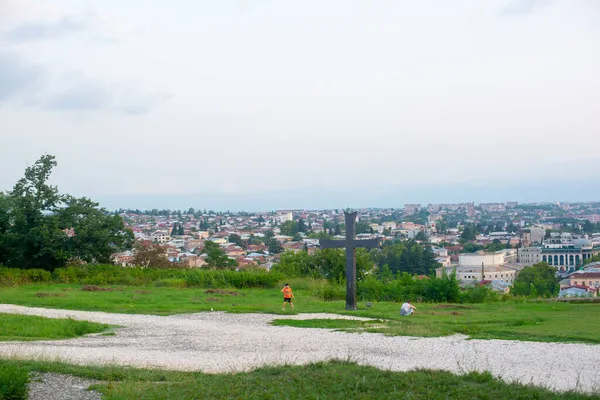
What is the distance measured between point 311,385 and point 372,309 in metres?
12.7

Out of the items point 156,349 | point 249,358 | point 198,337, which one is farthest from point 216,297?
point 249,358

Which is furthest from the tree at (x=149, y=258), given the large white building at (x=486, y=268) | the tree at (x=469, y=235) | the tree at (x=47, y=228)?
the tree at (x=469, y=235)

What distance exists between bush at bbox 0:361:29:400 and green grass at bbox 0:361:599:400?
3.22 ft

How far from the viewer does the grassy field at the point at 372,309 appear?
52.1ft

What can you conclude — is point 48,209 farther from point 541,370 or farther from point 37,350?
point 541,370

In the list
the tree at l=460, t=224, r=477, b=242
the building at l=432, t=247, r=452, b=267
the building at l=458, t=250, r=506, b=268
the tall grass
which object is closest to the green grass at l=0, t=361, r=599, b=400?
the tall grass

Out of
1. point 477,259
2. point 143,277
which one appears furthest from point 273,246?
point 143,277

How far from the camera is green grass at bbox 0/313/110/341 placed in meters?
15.7

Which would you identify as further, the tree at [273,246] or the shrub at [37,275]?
the tree at [273,246]

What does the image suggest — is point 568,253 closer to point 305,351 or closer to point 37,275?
point 37,275

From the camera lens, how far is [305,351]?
Result: 13.2m

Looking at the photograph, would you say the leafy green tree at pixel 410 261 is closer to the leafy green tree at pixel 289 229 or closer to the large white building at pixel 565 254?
the large white building at pixel 565 254

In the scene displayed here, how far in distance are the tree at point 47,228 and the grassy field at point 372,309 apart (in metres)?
3.87

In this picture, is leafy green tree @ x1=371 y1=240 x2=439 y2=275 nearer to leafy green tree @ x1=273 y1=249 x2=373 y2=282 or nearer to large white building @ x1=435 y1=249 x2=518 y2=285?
large white building @ x1=435 y1=249 x2=518 y2=285
